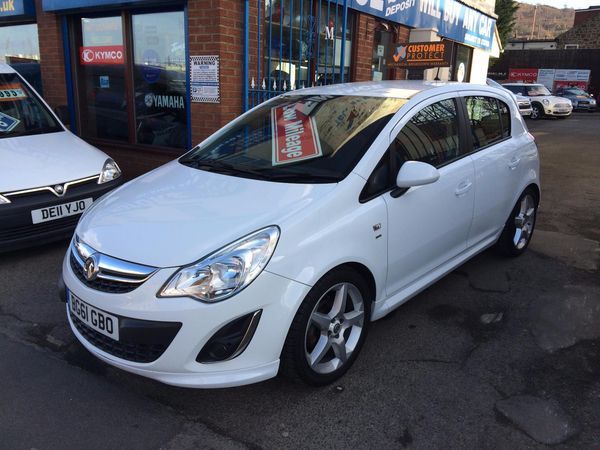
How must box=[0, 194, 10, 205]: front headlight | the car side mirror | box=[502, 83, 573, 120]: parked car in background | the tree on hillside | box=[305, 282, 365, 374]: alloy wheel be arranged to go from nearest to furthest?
box=[305, 282, 365, 374]: alloy wheel
the car side mirror
box=[0, 194, 10, 205]: front headlight
box=[502, 83, 573, 120]: parked car in background
the tree on hillside

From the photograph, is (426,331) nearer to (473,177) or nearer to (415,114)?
(473,177)

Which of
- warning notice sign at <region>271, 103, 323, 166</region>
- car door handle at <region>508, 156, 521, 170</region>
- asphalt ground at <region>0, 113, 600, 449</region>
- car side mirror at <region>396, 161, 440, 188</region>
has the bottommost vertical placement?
asphalt ground at <region>0, 113, 600, 449</region>

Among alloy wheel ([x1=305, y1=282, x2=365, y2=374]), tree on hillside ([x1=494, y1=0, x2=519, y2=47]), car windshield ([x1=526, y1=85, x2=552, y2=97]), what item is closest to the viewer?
alloy wheel ([x1=305, y1=282, x2=365, y2=374])

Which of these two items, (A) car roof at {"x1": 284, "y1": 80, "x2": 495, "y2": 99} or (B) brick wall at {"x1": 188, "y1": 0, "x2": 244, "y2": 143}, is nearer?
(A) car roof at {"x1": 284, "y1": 80, "x2": 495, "y2": 99}

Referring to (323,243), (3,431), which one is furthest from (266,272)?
(3,431)

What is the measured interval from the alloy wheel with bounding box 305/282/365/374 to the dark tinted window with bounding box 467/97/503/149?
1.75 m

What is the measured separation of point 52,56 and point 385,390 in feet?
25.0

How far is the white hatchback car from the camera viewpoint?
2.38 m

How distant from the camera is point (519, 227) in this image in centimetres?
470

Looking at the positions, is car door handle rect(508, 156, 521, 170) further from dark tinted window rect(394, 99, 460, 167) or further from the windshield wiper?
the windshield wiper

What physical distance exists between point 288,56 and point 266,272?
569 cm

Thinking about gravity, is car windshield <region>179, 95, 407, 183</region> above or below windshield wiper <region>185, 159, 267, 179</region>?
above

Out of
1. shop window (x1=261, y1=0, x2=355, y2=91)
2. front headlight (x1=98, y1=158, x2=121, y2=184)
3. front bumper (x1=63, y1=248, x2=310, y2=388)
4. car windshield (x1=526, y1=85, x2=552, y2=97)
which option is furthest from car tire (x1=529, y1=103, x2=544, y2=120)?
front bumper (x1=63, y1=248, x2=310, y2=388)

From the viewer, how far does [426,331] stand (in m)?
3.50
